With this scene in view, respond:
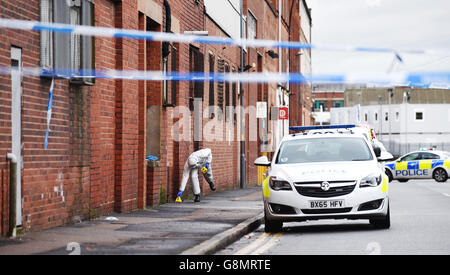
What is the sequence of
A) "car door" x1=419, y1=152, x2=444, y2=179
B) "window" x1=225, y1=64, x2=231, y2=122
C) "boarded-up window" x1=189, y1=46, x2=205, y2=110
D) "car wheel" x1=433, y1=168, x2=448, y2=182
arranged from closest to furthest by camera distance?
1. "boarded-up window" x1=189, y1=46, x2=205, y2=110
2. "window" x1=225, y1=64, x2=231, y2=122
3. "car wheel" x1=433, y1=168, x2=448, y2=182
4. "car door" x1=419, y1=152, x2=444, y2=179

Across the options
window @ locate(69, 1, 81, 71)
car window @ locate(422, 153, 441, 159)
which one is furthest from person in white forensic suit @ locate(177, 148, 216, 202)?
car window @ locate(422, 153, 441, 159)

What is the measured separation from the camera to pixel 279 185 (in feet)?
44.8

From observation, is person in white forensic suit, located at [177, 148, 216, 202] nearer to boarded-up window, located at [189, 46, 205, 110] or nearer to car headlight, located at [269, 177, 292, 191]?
boarded-up window, located at [189, 46, 205, 110]

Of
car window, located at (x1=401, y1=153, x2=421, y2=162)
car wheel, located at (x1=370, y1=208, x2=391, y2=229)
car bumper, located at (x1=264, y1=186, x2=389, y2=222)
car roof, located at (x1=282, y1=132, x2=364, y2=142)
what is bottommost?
car wheel, located at (x1=370, y1=208, x2=391, y2=229)

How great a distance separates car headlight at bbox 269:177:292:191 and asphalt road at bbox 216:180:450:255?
742 millimetres

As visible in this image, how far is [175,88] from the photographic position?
21.4 meters

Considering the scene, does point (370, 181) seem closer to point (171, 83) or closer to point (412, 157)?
point (171, 83)

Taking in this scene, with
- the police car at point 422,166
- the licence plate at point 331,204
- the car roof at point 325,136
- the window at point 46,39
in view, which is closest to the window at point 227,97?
the police car at point 422,166

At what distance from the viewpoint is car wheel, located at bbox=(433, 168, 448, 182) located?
3995 cm

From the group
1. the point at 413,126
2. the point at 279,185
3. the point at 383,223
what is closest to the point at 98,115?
the point at 279,185

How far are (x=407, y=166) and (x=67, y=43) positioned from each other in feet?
98.9

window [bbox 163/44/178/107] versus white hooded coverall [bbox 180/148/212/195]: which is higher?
window [bbox 163/44/178/107]

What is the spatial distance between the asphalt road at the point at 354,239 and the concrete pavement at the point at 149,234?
15.2 inches

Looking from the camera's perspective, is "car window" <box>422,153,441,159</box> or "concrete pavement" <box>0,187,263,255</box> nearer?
"concrete pavement" <box>0,187,263,255</box>
